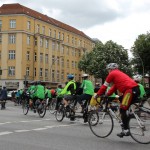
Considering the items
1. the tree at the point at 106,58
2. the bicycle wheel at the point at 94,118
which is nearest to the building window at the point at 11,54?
the tree at the point at 106,58

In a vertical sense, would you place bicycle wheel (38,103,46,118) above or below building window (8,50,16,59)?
below

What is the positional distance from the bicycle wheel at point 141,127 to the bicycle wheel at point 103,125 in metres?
0.78

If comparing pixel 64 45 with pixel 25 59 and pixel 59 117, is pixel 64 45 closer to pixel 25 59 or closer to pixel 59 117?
pixel 25 59

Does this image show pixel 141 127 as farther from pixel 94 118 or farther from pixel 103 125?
pixel 94 118

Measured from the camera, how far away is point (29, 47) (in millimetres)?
76000

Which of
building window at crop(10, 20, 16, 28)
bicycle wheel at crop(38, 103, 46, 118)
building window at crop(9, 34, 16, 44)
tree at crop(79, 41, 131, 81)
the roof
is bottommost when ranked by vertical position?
bicycle wheel at crop(38, 103, 46, 118)

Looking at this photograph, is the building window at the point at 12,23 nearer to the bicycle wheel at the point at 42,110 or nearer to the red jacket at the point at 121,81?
the bicycle wheel at the point at 42,110

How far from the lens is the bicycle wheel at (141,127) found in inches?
367

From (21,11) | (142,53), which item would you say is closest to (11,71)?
(21,11)

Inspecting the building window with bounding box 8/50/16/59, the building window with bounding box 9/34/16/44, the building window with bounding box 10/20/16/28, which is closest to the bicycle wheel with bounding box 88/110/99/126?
the building window with bounding box 8/50/16/59

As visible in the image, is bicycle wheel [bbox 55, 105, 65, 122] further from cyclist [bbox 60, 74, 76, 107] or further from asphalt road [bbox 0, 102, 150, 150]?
asphalt road [bbox 0, 102, 150, 150]

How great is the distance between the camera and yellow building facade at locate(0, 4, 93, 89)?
73938mm

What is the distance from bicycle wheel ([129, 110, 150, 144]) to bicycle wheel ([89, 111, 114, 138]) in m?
0.78

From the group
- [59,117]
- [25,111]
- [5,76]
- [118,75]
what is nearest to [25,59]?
[5,76]
